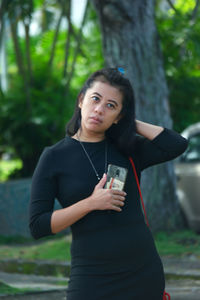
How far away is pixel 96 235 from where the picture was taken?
2.55 metres

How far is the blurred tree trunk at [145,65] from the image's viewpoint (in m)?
7.84

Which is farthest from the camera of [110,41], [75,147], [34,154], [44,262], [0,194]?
[34,154]

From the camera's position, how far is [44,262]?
289 inches

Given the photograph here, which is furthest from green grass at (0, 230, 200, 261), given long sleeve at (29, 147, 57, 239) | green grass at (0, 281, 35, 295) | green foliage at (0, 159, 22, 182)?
green foliage at (0, 159, 22, 182)

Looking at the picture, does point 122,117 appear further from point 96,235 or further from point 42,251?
point 42,251

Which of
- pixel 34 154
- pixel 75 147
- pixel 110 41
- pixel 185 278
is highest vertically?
pixel 75 147

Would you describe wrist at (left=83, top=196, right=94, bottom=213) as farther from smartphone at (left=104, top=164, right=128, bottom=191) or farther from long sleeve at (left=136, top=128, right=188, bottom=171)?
long sleeve at (left=136, top=128, right=188, bottom=171)

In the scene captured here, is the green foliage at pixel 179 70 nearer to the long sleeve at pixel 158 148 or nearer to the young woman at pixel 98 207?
the long sleeve at pixel 158 148

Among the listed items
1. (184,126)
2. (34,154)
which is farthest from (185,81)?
(34,154)

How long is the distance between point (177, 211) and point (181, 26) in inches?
185

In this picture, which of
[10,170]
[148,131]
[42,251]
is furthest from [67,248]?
[10,170]

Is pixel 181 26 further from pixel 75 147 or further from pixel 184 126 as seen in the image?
pixel 75 147

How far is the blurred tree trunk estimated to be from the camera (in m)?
7.84

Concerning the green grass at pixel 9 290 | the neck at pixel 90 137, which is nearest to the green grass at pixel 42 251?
the green grass at pixel 9 290
